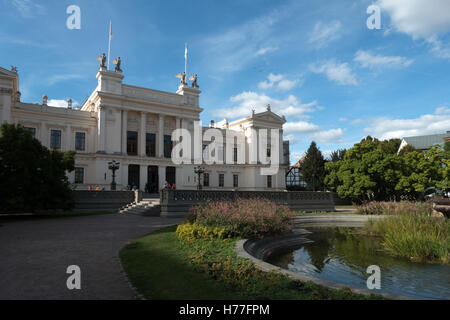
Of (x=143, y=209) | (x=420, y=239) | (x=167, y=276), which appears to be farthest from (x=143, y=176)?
(x=167, y=276)

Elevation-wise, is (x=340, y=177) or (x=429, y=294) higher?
(x=340, y=177)

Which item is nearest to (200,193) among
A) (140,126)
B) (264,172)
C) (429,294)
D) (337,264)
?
(337,264)

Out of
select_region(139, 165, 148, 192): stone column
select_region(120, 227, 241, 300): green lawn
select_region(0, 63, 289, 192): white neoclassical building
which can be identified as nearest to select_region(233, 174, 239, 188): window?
select_region(0, 63, 289, 192): white neoclassical building

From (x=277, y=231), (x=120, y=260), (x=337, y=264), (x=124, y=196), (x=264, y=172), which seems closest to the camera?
(x=120, y=260)

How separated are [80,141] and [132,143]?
22.0ft

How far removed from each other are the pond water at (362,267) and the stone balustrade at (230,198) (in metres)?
9.77

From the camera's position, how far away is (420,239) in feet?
31.9

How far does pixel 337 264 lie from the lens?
918cm

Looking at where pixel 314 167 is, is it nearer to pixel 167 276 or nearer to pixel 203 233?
pixel 203 233

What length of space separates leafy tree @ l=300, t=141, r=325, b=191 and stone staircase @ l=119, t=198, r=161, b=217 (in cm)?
3527

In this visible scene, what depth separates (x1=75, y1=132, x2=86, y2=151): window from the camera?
135 ft

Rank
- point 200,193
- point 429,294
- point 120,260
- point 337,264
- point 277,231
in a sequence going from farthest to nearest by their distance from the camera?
1. point 200,193
2. point 277,231
3. point 337,264
4. point 120,260
5. point 429,294

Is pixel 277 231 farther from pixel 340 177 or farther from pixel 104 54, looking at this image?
pixel 104 54

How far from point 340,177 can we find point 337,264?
29.6m
